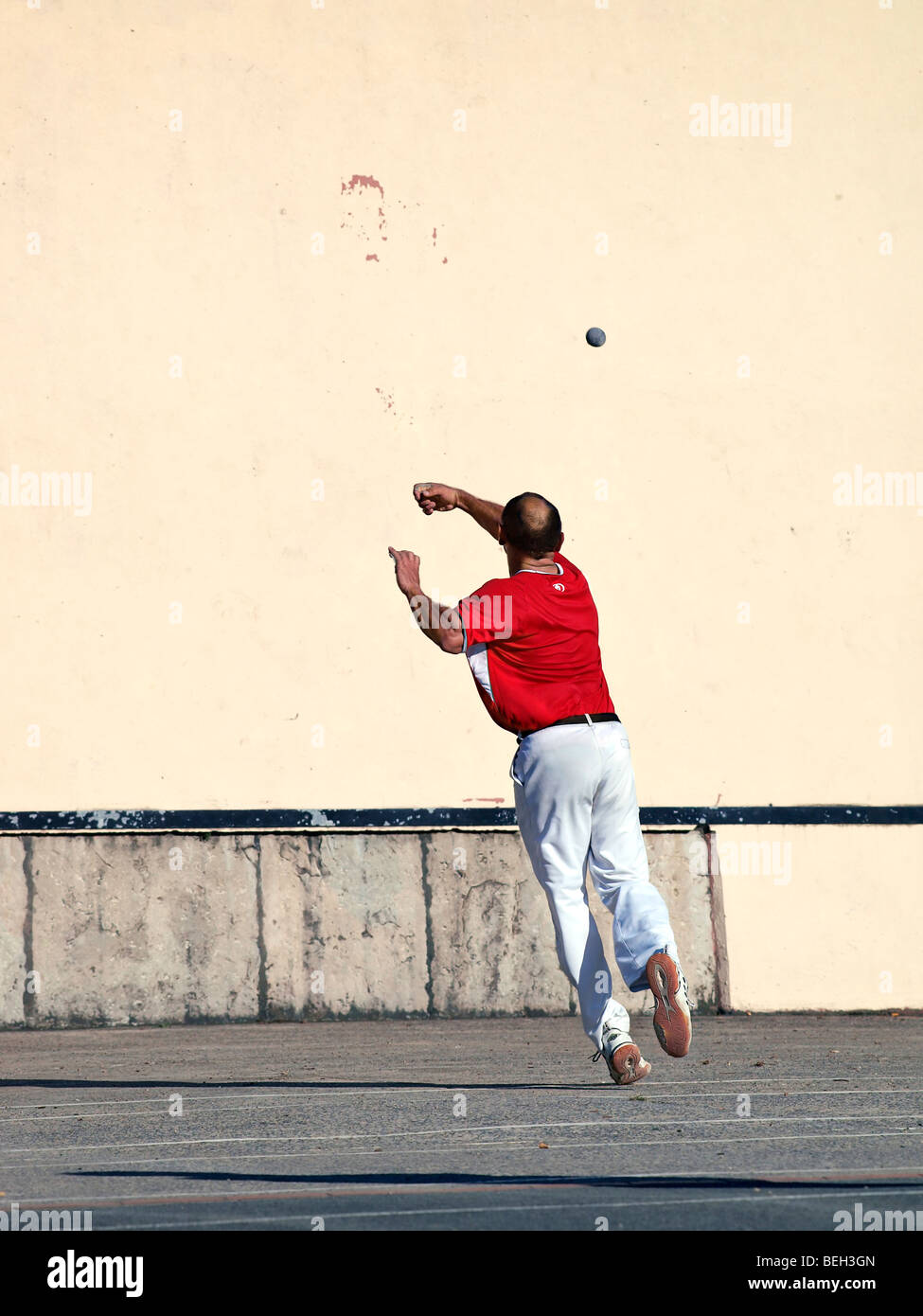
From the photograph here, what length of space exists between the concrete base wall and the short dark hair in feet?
15.4

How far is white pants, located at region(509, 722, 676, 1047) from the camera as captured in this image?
643 centimetres

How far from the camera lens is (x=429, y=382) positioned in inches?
463

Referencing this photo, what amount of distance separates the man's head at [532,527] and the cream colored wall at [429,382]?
500 cm

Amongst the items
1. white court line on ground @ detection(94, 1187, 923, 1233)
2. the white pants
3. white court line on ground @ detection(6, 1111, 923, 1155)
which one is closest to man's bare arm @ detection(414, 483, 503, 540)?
the white pants

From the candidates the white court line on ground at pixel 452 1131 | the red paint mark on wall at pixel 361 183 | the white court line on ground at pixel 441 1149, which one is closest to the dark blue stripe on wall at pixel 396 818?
the red paint mark on wall at pixel 361 183

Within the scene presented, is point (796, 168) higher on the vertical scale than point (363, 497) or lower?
higher

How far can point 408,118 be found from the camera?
11.9 metres

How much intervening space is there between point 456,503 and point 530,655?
0.79 metres

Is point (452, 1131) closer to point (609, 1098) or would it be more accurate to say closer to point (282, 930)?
point (609, 1098)

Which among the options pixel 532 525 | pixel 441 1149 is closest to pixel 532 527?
pixel 532 525

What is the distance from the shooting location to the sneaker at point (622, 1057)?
640cm

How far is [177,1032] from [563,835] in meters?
4.64
